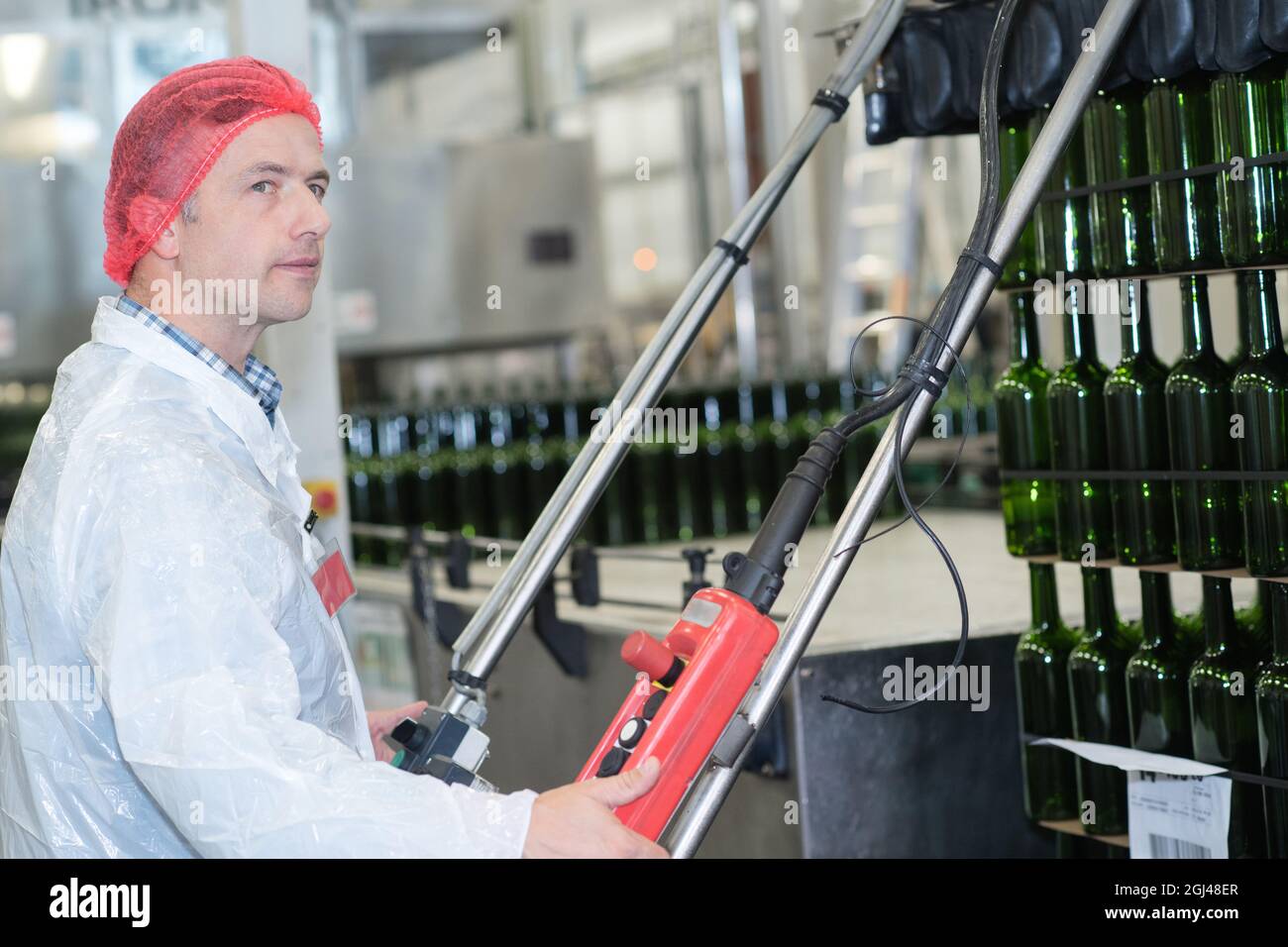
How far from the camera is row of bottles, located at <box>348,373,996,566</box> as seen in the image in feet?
13.5

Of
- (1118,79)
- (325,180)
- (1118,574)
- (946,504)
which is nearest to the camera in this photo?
(325,180)

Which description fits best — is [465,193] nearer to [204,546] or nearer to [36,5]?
[36,5]

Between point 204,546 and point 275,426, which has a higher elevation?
point 275,426

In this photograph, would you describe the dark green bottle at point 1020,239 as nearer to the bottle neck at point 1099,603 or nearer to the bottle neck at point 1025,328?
the bottle neck at point 1025,328

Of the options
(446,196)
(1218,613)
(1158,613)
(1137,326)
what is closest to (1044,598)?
(1158,613)

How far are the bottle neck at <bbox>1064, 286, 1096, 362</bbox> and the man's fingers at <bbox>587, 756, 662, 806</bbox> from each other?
3.39ft

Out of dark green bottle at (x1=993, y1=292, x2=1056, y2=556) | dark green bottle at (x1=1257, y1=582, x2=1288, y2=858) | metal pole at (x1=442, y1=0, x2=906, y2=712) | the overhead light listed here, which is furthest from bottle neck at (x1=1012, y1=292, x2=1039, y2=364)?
the overhead light

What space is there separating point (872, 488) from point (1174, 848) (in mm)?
763

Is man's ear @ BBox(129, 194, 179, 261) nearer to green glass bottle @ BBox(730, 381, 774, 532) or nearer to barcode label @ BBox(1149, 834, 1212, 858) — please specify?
barcode label @ BBox(1149, 834, 1212, 858)

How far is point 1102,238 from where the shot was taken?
2041 mm

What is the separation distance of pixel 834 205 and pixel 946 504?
3870mm

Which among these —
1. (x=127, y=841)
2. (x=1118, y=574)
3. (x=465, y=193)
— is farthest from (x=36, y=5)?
(x=127, y=841)

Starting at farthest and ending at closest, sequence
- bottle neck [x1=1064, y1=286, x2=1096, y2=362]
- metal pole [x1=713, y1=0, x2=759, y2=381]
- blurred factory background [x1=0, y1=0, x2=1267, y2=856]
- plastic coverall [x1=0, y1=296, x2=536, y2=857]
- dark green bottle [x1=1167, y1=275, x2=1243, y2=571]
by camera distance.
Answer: metal pole [x1=713, y1=0, x2=759, y2=381], blurred factory background [x1=0, y1=0, x2=1267, y2=856], bottle neck [x1=1064, y1=286, x2=1096, y2=362], dark green bottle [x1=1167, y1=275, x2=1243, y2=571], plastic coverall [x1=0, y1=296, x2=536, y2=857]

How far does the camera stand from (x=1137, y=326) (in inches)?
82.0
